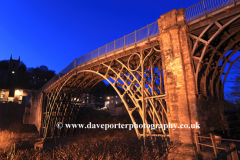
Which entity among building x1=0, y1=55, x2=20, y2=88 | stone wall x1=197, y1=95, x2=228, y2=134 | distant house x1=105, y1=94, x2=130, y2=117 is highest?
building x1=0, y1=55, x2=20, y2=88

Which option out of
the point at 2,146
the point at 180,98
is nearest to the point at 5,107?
the point at 2,146

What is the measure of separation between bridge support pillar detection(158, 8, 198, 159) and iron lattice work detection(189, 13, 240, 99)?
49 centimetres

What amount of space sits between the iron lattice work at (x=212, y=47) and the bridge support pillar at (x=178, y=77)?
485 mm

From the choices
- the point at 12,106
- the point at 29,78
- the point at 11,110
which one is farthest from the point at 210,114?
the point at 29,78

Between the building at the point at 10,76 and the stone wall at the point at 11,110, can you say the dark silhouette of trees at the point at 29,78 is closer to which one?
the building at the point at 10,76

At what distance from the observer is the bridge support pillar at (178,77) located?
768 cm

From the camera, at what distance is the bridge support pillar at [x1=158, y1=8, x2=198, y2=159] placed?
25.2 ft

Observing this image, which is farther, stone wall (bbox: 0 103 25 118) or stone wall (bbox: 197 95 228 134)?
stone wall (bbox: 0 103 25 118)

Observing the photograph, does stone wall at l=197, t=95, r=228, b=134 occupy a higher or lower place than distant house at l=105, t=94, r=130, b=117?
lower

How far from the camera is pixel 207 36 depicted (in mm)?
9625

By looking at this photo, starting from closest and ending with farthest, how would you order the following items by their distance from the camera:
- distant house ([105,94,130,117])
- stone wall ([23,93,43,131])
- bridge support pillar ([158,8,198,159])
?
bridge support pillar ([158,8,198,159])
stone wall ([23,93,43,131])
distant house ([105,94,130,117])

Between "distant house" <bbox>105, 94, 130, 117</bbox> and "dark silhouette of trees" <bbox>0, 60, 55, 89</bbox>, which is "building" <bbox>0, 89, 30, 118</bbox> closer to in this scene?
"dark silhouette of trees" <bbox>0, 60, 55, 89</bbox>

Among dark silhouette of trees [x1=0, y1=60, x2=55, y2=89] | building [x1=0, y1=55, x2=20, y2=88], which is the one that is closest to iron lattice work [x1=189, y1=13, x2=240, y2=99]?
dark silhouette of trees [x1=0, y1=60, x2=55, y2=89]

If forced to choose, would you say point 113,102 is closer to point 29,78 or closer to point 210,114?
point 29,78
